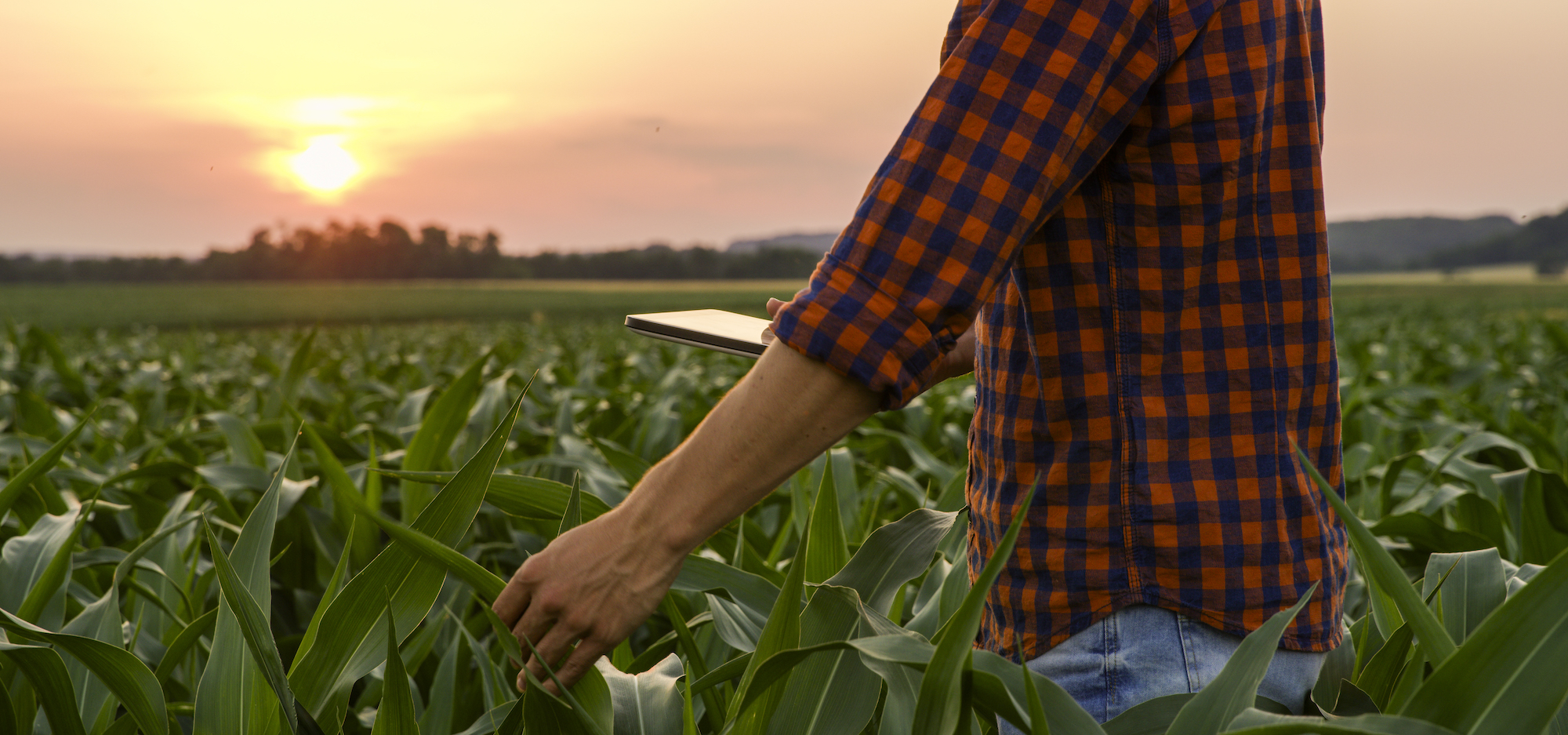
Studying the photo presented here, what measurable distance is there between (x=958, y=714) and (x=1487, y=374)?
18.3 ft

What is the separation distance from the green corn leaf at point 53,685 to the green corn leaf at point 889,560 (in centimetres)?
82

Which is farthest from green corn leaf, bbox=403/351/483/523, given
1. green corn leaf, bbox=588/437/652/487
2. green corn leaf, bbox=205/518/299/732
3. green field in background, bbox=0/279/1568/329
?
green field in background, bbox=0/279/1568/329

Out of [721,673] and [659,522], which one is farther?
[721,673]

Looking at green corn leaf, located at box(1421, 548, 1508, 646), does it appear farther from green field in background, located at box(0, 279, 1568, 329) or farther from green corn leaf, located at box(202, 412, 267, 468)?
green field in background, located at box(0, 279, 1568, 329)

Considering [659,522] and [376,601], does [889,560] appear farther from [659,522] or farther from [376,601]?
[376,601]

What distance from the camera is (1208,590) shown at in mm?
885

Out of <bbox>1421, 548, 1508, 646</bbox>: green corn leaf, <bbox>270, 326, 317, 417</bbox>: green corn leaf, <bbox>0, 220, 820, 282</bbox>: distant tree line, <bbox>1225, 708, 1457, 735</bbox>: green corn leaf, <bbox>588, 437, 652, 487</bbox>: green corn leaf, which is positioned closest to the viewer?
<bbox>1225, 708, 1457, 735</bbox>: green corn leaf

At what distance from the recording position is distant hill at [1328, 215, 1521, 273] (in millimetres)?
104000

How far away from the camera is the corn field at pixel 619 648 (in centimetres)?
70

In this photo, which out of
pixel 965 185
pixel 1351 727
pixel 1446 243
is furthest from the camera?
pixel 1446 243

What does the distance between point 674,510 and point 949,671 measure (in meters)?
0.26

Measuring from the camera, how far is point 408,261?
6488 centimetres

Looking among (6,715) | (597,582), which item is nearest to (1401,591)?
(597,582)

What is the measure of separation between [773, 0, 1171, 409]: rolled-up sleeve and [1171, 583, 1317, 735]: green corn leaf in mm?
323
